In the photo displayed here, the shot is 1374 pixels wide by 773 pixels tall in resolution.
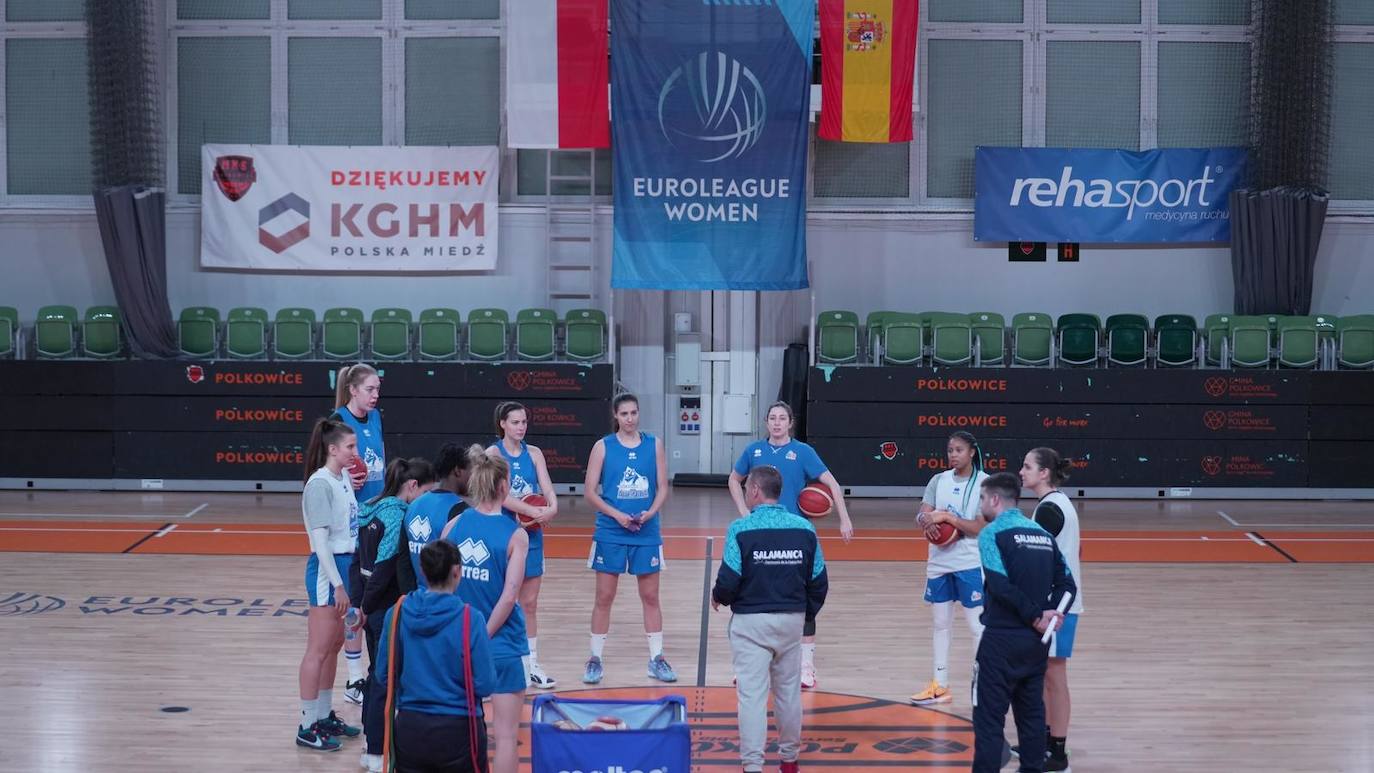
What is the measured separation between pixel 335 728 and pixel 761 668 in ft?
8.16

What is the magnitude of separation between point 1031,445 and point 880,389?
1.94 m

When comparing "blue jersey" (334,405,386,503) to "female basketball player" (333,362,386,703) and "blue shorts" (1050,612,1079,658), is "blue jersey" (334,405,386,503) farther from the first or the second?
"blue shorts" (1050,612,1079,658)

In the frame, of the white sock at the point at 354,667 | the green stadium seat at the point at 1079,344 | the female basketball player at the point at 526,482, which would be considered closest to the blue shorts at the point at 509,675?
the female basketball player at the point at 526,482

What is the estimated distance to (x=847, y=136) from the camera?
1756 centimetres

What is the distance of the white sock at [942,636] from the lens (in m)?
8.10

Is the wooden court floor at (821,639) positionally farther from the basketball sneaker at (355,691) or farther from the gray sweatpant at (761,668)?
the gray sweatpant at (761,668)

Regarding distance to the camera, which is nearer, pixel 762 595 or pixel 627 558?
pixel 762 595

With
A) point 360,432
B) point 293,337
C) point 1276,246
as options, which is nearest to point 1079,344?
point 1276,246

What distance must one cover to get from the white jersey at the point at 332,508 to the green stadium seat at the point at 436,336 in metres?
10.4

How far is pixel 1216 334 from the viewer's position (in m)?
17.4

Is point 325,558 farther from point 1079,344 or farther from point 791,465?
point 1079,344

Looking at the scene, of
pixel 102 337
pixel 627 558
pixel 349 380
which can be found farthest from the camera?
pixel 102 337

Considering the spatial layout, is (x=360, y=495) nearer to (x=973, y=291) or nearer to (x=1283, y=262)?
(x=973, y=291)

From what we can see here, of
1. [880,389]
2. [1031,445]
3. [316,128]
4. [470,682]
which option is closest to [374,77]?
[316,128]
